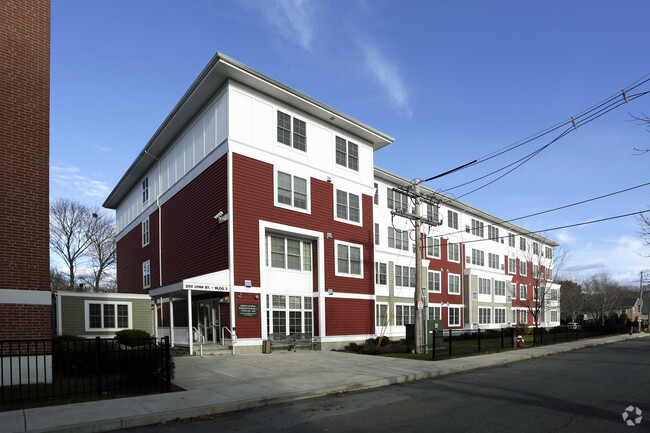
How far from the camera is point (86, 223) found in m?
Result: 56.4

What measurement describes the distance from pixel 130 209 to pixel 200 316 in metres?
18.2

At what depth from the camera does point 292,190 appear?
25.7m

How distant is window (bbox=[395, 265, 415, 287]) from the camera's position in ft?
119

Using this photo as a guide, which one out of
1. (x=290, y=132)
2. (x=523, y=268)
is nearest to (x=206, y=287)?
(x=290, y=132)

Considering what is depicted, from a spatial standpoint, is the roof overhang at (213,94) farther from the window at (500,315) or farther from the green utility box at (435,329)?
the window at (500,315)

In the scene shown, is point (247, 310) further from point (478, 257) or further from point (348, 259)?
point (478, 257)

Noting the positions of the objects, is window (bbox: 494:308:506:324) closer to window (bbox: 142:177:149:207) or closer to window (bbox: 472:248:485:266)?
window (bbox: 472:248:485:266)

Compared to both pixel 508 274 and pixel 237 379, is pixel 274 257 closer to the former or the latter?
pixel 237 379

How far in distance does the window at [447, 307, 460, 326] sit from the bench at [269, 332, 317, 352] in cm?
2087

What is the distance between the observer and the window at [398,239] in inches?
1428

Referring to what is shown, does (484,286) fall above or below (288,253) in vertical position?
below

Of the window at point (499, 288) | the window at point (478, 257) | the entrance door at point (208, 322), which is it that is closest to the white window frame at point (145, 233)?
the entrance door at point (208, 322)

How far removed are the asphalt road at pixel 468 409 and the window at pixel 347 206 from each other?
15054mm

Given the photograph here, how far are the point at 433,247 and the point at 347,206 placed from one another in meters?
15.1
